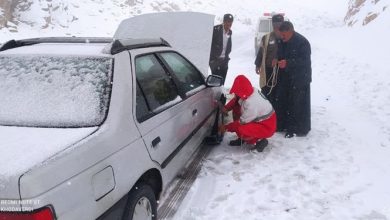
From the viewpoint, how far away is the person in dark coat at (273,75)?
6195 mm

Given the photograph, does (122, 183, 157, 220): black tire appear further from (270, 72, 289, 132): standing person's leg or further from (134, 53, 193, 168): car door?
(270, 72, 289, 132): standing person's leg

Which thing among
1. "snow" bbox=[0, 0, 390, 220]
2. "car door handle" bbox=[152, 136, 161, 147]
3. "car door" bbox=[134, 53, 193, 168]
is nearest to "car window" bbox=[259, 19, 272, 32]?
"snow" bbox=[0, 0, 390, 220]

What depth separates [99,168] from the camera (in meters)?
2.44

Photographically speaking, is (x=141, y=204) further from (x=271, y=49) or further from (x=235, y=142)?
(x=271, y=49)

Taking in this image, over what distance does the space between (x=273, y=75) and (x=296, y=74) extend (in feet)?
1.34

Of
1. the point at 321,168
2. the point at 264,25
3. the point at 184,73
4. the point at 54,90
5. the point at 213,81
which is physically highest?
the point at 54,90

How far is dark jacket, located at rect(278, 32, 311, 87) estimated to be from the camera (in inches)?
231

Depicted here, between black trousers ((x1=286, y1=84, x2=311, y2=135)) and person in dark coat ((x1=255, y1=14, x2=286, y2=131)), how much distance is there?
0.63ft

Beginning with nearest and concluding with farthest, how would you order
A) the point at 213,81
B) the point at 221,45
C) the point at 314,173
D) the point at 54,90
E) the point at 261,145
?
the point at 54,90 → the point at 314,173 → the point at 213,81 → the point at 261,145 → the point at 221,45

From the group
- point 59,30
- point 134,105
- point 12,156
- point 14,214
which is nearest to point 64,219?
point 14,214

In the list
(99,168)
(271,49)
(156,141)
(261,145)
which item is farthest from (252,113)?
(99,168)

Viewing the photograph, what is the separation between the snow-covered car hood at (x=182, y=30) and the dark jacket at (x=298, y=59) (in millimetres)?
1330

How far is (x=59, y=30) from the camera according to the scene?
2097cm

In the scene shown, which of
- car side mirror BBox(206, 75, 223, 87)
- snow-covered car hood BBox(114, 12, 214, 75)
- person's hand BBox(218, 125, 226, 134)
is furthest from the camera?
snow-covered car hood BBox(114, 12, 214, 75)
